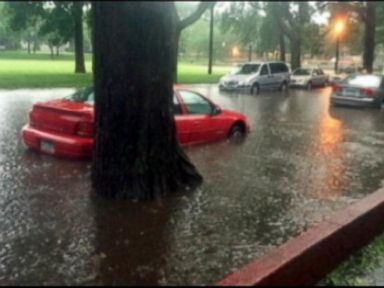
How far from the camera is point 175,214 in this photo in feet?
20.3

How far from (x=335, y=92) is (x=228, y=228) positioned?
1690cm

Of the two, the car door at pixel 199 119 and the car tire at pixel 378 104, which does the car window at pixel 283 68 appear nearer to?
the car tire at pixel 378 104

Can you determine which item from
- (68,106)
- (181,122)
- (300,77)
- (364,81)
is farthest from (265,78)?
(68,106)

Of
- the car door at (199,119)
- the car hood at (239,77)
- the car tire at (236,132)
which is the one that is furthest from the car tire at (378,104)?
the car door at (199,119)

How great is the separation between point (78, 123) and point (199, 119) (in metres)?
2.71

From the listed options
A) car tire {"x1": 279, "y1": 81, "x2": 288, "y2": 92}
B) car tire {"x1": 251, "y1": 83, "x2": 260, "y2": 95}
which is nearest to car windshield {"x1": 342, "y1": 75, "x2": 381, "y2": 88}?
car tire {"x1": 251, "y1": 83, "x2": 260, "y2": 95}

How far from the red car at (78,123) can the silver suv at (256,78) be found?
17.5 metres

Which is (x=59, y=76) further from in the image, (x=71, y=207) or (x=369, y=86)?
(x=71, y=207)

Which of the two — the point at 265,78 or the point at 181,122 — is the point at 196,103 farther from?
the point at 265,78

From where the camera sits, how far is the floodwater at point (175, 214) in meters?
4.68

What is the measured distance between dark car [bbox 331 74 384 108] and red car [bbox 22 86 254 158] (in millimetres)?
11241

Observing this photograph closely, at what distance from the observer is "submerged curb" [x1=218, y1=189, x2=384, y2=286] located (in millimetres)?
4254

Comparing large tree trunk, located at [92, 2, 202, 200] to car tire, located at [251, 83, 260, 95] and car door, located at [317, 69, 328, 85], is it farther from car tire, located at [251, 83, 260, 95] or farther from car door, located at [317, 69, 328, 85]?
car door, located at [317, 69, 328, 85]

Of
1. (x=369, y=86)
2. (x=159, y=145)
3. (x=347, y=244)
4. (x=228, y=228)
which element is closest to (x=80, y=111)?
(x=159, y=145)
